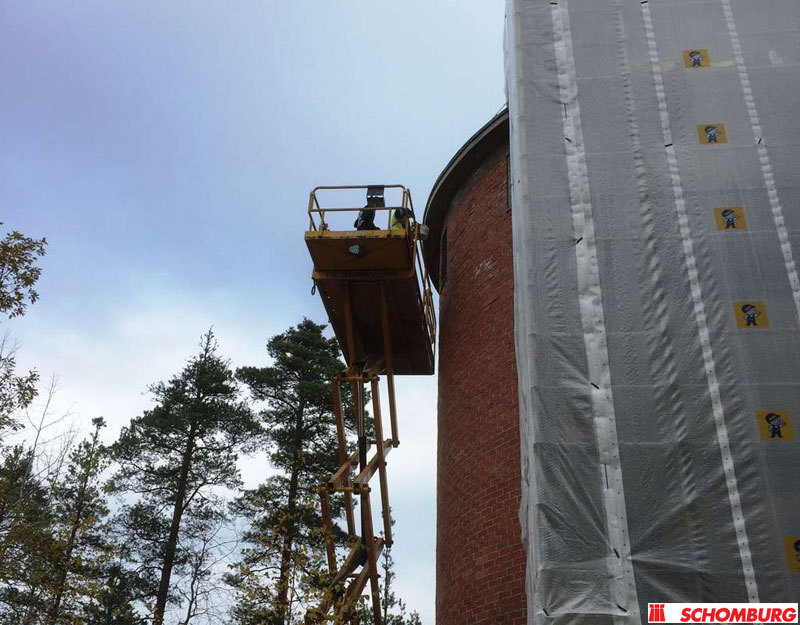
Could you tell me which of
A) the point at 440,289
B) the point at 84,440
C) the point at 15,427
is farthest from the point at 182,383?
the point at 440,289

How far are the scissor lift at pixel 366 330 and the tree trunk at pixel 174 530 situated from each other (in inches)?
437

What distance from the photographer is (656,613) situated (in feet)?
19.0

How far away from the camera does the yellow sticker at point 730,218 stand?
24.9 feet

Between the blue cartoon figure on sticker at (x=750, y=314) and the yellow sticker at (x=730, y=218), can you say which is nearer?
the blue cartoon figure on sticker at (x=750, y=314)

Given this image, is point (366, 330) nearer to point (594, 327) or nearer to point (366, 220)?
point (366, 220)

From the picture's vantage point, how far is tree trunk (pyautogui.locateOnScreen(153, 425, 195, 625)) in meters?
21.7

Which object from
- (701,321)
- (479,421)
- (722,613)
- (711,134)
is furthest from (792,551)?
(479,421)

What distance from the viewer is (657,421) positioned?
21.9 feet

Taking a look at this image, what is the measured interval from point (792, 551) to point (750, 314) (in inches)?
90.9

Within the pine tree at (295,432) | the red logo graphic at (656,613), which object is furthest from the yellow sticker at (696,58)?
the pine tree at (295,432)

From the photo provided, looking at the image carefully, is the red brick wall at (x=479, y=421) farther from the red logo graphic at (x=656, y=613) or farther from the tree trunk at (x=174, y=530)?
the tree trunk at (x=174, y=530)

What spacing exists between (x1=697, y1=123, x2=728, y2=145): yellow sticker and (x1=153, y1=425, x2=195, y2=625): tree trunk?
19549 mm

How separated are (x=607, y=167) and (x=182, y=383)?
2118 centimetres

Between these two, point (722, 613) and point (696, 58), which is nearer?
point (722, 613)
